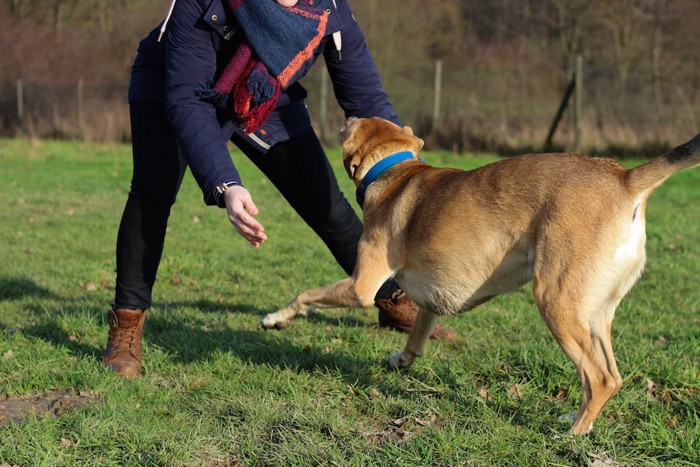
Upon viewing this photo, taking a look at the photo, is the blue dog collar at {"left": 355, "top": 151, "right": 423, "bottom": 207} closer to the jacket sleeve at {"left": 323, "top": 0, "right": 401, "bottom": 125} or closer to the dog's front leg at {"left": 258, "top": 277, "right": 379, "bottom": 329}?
the jacket sleeve at {"left": 323, "top": 0, "right": 401, "bottom": 125}

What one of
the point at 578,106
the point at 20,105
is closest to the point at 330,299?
the point at 578,106

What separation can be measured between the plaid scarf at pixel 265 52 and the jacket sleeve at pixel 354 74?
30 cm

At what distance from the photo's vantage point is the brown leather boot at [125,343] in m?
4.27

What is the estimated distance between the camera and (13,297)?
6.12 metres

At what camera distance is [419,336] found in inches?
169

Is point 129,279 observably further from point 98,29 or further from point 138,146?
point 98,29

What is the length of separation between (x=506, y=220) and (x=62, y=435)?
2.21 metres

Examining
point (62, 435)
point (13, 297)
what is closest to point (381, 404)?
point (62, 435)

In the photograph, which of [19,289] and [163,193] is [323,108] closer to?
[19,289]

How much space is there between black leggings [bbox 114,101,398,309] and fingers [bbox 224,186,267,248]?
0.98 m

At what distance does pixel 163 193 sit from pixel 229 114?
22.7 inches

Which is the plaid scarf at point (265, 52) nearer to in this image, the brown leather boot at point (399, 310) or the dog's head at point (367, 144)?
the dog's head at point (367, 144)

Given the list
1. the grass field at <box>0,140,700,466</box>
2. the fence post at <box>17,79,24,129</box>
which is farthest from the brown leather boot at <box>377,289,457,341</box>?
the fence post at <box>17,79,24,129</box>

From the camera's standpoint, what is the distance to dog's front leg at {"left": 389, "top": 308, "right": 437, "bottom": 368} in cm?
430
